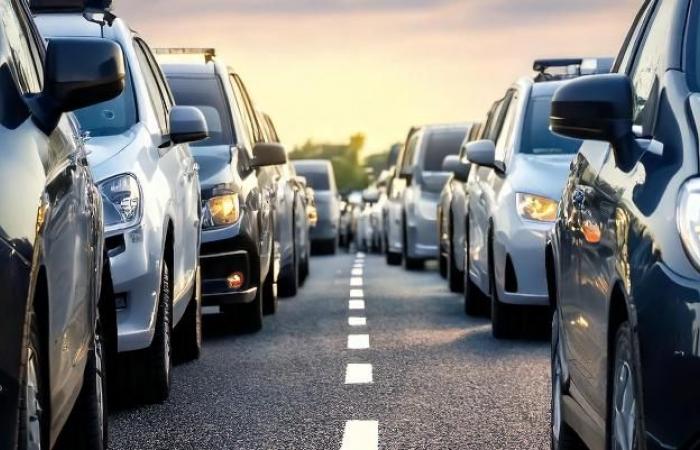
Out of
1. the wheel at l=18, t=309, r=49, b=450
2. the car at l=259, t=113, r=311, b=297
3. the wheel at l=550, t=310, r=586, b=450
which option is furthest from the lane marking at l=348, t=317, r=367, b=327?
the wheel at l=18, t=309, r=49, b=450

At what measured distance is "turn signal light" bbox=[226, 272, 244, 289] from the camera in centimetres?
1302

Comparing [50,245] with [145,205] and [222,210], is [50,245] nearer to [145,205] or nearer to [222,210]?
[145,205]

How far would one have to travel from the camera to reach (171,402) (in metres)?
9.32

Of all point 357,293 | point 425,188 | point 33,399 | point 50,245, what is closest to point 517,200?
point 357,293

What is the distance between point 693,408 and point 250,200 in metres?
9.35

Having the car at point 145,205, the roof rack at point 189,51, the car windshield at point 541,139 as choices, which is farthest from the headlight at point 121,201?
the roof rack at point 189,51

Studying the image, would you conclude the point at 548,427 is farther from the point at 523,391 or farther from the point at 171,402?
the point at 171,402

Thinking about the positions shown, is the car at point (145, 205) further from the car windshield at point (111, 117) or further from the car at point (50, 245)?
the car at point (50, 245)

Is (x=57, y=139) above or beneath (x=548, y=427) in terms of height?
above

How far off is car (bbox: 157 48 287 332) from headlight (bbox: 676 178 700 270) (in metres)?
8.34

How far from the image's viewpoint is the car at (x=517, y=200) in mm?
12352

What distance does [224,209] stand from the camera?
13.2 m

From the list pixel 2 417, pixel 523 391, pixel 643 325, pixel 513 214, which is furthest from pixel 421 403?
pixel 2 417

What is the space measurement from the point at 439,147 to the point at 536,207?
12.1m
